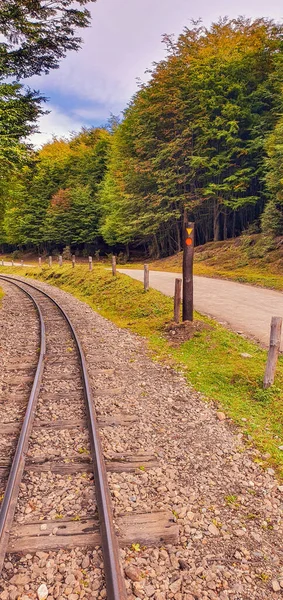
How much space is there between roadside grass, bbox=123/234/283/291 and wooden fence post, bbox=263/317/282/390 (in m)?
9.87

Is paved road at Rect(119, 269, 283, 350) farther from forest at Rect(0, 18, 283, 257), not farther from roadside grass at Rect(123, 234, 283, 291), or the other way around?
forest at Rect(0, 18, 283, 257)

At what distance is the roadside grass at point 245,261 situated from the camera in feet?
58.4

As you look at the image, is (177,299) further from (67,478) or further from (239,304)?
(67,478)

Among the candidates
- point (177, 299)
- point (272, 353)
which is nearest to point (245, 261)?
point (177, 299)

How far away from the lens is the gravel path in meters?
2.76

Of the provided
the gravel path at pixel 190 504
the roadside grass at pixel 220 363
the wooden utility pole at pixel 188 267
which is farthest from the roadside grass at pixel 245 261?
the gravel path at pixel 190 504

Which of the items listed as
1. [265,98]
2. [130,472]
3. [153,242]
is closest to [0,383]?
[130,472]

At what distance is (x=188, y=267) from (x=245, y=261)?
1327 centimetres

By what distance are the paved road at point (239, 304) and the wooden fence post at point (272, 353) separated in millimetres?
2317

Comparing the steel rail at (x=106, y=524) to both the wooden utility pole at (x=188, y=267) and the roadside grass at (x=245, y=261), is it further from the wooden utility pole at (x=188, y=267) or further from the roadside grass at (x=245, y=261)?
the roadside grass at (x=245, y=261)

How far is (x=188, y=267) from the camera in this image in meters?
9.34

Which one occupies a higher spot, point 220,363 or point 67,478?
point 220,363

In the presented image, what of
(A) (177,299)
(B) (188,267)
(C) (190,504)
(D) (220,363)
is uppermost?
(B) (188,267)

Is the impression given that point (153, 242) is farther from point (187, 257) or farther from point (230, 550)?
point (230, 550)
